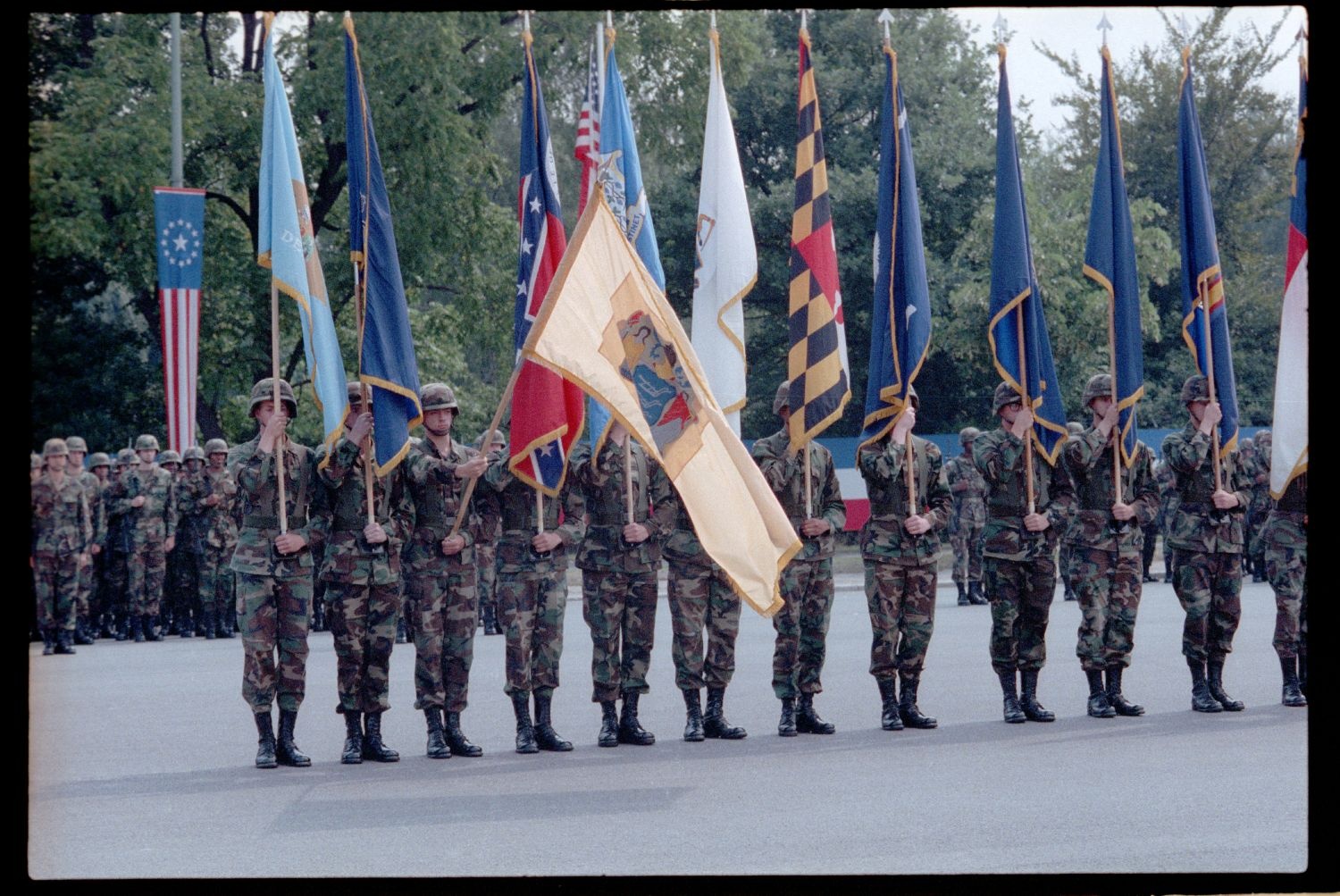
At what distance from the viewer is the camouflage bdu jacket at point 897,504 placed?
392 inches

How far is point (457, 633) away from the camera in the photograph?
928 cm

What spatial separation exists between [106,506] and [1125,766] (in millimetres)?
11592

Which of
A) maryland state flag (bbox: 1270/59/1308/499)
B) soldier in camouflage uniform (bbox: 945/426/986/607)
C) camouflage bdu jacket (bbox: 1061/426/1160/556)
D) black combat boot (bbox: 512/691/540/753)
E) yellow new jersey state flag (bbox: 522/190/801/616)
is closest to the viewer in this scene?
yellow new jersey state flag (bbox: 522/190/801/616)

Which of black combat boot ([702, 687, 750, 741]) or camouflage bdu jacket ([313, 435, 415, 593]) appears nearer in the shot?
camouflage bdu jacket ([313, 435, 415, 593])

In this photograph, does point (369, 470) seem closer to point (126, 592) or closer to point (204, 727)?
point (204, 727)

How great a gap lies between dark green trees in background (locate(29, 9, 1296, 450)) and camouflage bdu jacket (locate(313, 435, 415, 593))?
238cm

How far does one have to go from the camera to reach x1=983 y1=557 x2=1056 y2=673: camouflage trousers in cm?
1000

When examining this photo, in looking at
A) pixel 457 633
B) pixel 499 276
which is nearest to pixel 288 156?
pixel 457 633

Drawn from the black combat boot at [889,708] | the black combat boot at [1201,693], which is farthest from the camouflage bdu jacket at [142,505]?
the black combat boot at [1201,693]

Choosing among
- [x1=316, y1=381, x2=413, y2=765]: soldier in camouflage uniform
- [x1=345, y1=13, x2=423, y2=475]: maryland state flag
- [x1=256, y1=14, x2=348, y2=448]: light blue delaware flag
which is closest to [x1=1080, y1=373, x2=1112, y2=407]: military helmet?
[x1=345, y1=13, x2=423, y2=475]: maryland state flag

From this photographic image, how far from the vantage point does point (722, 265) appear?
9.81m

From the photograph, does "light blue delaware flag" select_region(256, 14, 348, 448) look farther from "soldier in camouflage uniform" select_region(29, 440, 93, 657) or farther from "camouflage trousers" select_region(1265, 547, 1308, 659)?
"soldier in camouflage uniform" select_region(29, 440, 93, 657)

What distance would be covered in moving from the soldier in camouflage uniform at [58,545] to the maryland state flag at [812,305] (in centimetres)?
824

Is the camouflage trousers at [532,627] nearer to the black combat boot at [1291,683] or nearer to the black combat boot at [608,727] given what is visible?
the black combat boot at [608,727]
